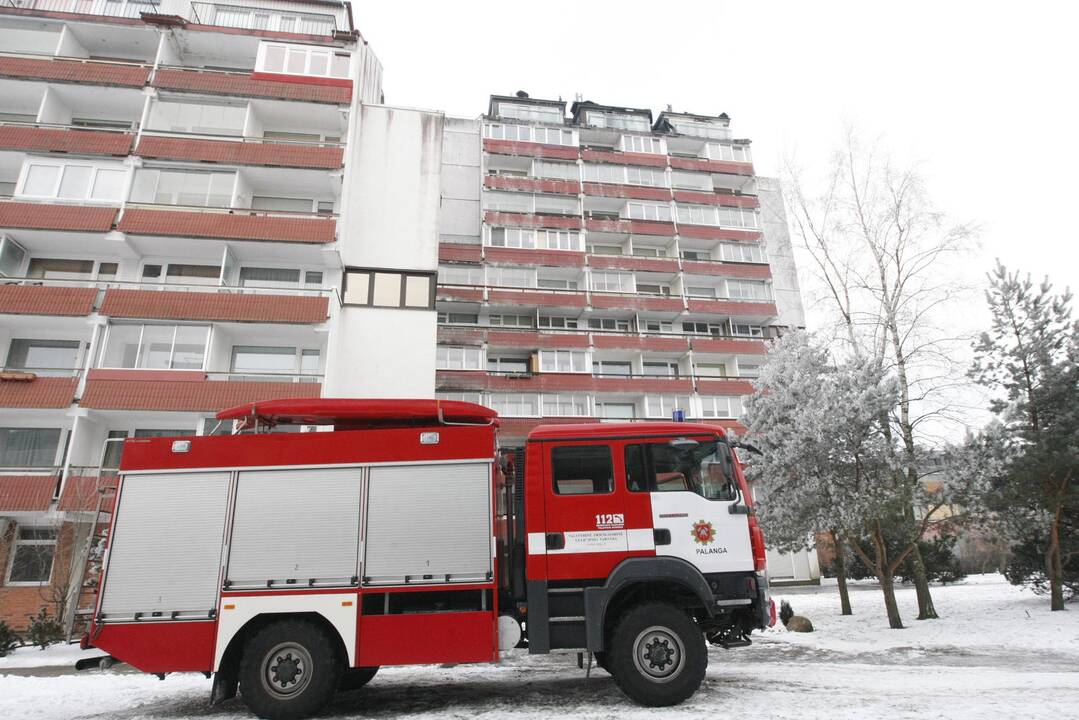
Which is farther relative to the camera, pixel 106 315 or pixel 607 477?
pixel 106 315

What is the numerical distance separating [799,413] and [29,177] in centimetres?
3016

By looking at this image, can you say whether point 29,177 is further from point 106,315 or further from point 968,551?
point 968,551

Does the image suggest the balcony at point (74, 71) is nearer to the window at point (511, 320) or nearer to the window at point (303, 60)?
the window at point (303, 60)

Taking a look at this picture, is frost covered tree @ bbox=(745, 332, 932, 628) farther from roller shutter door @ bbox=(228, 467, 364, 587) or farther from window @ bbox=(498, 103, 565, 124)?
window @ bbox=(498, 103, 565, 124)

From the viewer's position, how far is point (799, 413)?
15.9 metres

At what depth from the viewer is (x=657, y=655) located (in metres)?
7.23

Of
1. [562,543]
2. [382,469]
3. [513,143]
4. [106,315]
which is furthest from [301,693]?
[513,143]

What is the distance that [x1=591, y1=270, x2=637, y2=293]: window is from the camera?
39875mm

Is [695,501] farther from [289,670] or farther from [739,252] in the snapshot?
[739,252]

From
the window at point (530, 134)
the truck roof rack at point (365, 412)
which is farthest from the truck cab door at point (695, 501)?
the window at point (530, 134)

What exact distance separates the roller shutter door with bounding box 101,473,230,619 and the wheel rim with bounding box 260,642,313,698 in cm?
102

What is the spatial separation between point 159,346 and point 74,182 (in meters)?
8.15

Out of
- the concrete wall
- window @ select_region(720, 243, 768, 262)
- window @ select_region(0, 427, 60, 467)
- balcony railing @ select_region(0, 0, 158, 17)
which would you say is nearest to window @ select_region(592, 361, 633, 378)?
window @ select_region(720, 243, 768, 262)

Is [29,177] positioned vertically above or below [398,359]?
above
